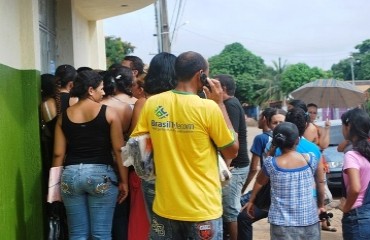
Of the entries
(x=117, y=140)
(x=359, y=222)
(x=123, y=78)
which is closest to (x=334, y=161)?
(x=359, y=222)

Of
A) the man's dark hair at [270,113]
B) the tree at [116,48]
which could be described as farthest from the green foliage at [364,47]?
the man's dark hair at [270,113]

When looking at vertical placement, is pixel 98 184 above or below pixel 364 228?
above

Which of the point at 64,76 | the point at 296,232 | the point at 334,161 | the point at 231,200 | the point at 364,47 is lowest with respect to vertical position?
the point at 334,161

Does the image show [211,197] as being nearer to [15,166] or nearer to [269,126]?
[15,166]

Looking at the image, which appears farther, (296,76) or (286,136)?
(296,76)

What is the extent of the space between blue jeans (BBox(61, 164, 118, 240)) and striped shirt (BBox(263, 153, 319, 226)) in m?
1.28

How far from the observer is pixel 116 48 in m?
44.4

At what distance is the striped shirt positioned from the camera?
13.6ft

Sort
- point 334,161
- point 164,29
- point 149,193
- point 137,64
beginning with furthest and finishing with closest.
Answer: point 164,29 → point 334,161 → point 137,64 → point 149,193

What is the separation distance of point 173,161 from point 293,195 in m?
1.32

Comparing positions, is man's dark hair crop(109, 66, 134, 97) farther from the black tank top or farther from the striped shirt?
the striped shirt

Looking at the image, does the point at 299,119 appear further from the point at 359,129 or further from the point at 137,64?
the point at 137,64

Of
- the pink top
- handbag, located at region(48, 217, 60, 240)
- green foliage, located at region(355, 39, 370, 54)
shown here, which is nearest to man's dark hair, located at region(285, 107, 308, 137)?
the pink top

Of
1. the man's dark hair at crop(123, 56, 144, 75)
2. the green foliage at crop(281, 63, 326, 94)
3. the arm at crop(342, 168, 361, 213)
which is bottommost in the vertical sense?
the arm at crop(342, 168, 361, 213)
